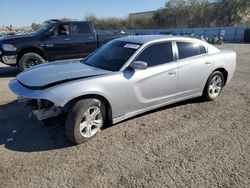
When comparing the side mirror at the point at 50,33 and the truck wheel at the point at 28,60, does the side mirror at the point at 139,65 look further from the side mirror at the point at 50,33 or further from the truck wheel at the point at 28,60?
the side mirror at the point at 50,33

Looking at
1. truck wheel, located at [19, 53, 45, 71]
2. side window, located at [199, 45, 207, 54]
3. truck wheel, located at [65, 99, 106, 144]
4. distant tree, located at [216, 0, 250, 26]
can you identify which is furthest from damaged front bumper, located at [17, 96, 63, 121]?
distant tree, located at [216, 0, 250, 26]

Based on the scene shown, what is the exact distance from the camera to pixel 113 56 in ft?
14.9

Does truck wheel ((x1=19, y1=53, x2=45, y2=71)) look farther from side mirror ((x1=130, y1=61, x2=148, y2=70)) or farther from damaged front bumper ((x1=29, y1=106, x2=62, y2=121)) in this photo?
side mirror ((x1=130, y1=61, x2=148, y2=70))

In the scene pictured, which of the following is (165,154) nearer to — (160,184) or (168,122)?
(160,184)

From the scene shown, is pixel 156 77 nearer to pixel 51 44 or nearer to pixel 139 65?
pixel 139 65

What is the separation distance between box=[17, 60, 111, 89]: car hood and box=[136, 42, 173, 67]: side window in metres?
0.80

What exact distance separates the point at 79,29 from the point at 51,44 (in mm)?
1262

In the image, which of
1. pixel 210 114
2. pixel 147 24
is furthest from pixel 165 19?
pixel 210 114

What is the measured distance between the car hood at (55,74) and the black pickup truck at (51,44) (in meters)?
4.42

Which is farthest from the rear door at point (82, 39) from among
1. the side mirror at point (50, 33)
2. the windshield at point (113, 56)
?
the windshield at point (113, 56)

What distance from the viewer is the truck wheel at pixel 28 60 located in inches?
328

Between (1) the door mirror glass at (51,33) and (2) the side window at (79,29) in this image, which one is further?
(2) the side window at (79,29)

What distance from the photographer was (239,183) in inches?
112

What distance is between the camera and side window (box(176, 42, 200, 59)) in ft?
16.1
